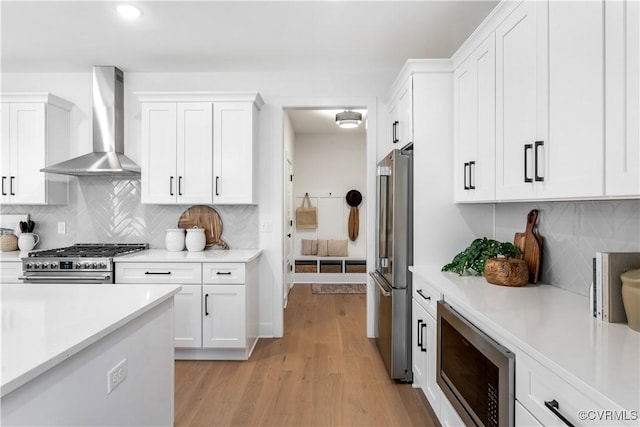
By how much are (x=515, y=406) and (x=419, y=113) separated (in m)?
1.89

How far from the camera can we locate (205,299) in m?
3.00

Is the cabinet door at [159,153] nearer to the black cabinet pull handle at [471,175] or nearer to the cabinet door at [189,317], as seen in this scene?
the cabinet door at [189,317]

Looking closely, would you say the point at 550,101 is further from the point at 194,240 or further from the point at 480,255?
the point at 194,240

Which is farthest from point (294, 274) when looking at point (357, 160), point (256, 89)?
point (256, 89)

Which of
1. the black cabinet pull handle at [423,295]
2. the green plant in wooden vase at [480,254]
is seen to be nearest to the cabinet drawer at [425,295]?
the black cabinet pull handle at [423,295]

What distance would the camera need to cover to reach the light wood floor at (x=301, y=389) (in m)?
2.20

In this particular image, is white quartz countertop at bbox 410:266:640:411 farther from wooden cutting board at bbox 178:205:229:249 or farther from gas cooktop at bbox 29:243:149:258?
gas cooktop at bbox 29:243:149:258

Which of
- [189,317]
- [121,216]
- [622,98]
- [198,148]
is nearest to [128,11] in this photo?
[198,148]

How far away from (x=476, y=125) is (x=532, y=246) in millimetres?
778

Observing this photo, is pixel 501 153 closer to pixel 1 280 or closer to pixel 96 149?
pixel 96 149

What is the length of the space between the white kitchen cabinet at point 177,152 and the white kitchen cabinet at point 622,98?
9.46 ft

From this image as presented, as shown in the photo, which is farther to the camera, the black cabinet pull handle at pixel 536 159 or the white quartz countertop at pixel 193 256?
the white quartz countertop at pixel 193 256

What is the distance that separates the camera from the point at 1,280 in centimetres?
303

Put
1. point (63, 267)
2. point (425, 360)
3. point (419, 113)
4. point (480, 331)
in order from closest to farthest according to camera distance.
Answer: point (480, 331) < point (425, 360) < point (419, 113) < point (63, 267)
